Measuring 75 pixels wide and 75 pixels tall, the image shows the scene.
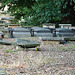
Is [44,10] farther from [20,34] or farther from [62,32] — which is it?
[20,34]

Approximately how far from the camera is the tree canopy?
12.2 metres

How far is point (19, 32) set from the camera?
9.29m

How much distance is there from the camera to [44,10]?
1242 centimetres

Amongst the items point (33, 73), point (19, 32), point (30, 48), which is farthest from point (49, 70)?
point (19, 32)

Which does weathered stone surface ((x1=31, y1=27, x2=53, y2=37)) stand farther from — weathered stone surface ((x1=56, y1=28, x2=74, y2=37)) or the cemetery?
weathered stone surface ((x1=56, y1=28, x2=74, y2=37))

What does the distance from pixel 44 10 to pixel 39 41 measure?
4.86 m

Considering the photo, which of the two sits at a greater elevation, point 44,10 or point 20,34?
point 44,10

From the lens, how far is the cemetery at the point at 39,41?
13.5 feet

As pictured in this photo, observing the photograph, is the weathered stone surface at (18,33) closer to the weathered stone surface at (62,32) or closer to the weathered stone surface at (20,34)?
the weathered stone surface at (20,34)

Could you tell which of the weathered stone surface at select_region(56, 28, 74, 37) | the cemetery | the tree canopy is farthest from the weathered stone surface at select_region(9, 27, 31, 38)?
the tree canopy

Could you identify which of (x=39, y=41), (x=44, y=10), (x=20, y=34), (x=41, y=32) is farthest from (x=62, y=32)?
(x=44, y=10)

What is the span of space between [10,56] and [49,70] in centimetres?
162

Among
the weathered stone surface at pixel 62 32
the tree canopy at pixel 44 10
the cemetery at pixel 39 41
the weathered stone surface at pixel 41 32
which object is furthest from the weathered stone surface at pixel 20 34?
the tree canopy at pixel 44 10

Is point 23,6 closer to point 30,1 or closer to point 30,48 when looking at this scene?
point 30,1
